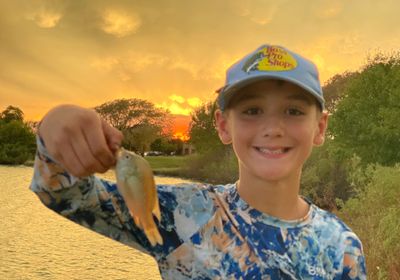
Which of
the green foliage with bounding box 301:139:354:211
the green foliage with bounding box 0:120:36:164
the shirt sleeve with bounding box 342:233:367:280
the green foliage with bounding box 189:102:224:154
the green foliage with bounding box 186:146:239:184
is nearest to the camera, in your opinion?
the shirt sleeve with bounding box 342:233:367:280

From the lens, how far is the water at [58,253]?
1720 centimetres

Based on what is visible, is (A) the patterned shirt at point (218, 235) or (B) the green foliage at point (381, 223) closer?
(A) the patterned shirt at point (218, 235)

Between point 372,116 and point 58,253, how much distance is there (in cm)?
1802

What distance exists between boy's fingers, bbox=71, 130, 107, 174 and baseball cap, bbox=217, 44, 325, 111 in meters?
0.83

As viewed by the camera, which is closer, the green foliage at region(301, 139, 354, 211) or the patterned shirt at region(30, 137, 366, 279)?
the patterned shirt at region(30, 137, 366, 279)

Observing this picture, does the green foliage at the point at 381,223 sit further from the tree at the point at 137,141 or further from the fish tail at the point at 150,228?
the fish tail at the point at 150,228

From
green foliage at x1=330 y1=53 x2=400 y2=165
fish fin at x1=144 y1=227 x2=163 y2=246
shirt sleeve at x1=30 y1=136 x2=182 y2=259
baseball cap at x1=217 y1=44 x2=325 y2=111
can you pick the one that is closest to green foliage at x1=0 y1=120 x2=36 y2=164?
green foliage at x1=330 y1=53 x2=400 y2=165

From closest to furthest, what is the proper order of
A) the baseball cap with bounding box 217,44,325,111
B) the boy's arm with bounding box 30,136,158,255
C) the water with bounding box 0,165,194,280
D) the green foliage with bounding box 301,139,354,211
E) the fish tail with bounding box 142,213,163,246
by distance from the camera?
the fish tail with bounding box 142,213,163,246 → the boy's arm with bounding box 30,136,158,255 → the baseball cap with bounding box 217,44,325,111 → the water with bounding box 0,165,194,280 → the green foliage with bounding box 301,139,354,211

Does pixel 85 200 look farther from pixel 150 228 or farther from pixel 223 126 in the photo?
pixel 223 126

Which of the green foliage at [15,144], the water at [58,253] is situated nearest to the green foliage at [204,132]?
the green foliage at [15,144]

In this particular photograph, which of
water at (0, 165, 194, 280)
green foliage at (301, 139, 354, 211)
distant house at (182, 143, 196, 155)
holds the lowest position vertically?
water at (0, 165, 194, 280)

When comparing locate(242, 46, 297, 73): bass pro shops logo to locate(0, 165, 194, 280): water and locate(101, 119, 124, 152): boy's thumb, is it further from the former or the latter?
locate(0, 165, 194, 280): water

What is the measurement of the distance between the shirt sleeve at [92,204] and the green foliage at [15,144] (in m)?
58.6

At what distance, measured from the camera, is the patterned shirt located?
2.02 metres
